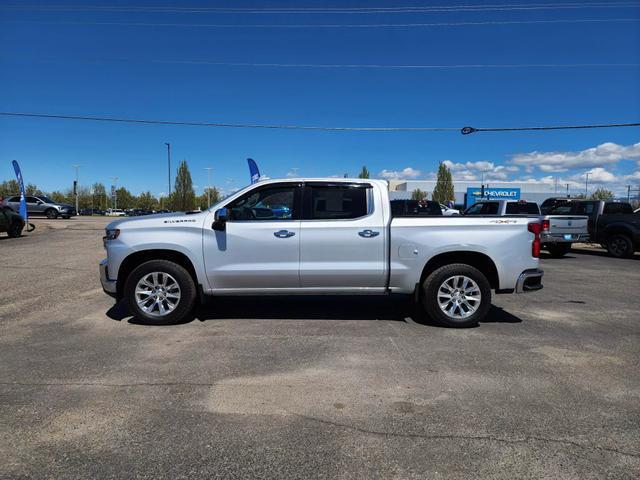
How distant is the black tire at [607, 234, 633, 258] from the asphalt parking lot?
34.4 feet

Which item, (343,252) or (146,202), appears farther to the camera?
(146,202)

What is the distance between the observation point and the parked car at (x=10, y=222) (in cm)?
1818

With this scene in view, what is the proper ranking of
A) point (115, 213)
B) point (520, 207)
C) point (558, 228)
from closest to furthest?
point (558, 228) < point (520, 207) < point (115, 213)

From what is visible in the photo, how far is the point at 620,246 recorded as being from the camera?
15.8 metres

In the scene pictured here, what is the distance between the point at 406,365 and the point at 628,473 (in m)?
2.15

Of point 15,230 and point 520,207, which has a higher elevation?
point 520,207

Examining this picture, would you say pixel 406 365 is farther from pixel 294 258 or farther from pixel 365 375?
pixel 294 258

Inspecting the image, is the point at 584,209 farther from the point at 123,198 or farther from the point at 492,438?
the point at 123,198

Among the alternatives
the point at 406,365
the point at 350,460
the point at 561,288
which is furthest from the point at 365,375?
the point at 561,288

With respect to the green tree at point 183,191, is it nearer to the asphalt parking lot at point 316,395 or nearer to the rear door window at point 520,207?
the rear door window at point 520,207

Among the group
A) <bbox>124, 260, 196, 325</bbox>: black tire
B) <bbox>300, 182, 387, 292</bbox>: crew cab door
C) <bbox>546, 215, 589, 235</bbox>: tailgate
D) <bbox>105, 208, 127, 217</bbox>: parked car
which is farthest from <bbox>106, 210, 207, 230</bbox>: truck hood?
<bbox>105, 208, 127, 217</bbox>: parked car

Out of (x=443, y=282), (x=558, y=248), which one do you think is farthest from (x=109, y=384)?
(x=558, y=248)

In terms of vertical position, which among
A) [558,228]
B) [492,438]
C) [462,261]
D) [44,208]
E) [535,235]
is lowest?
[492,438]

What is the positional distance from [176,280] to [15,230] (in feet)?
54.1
